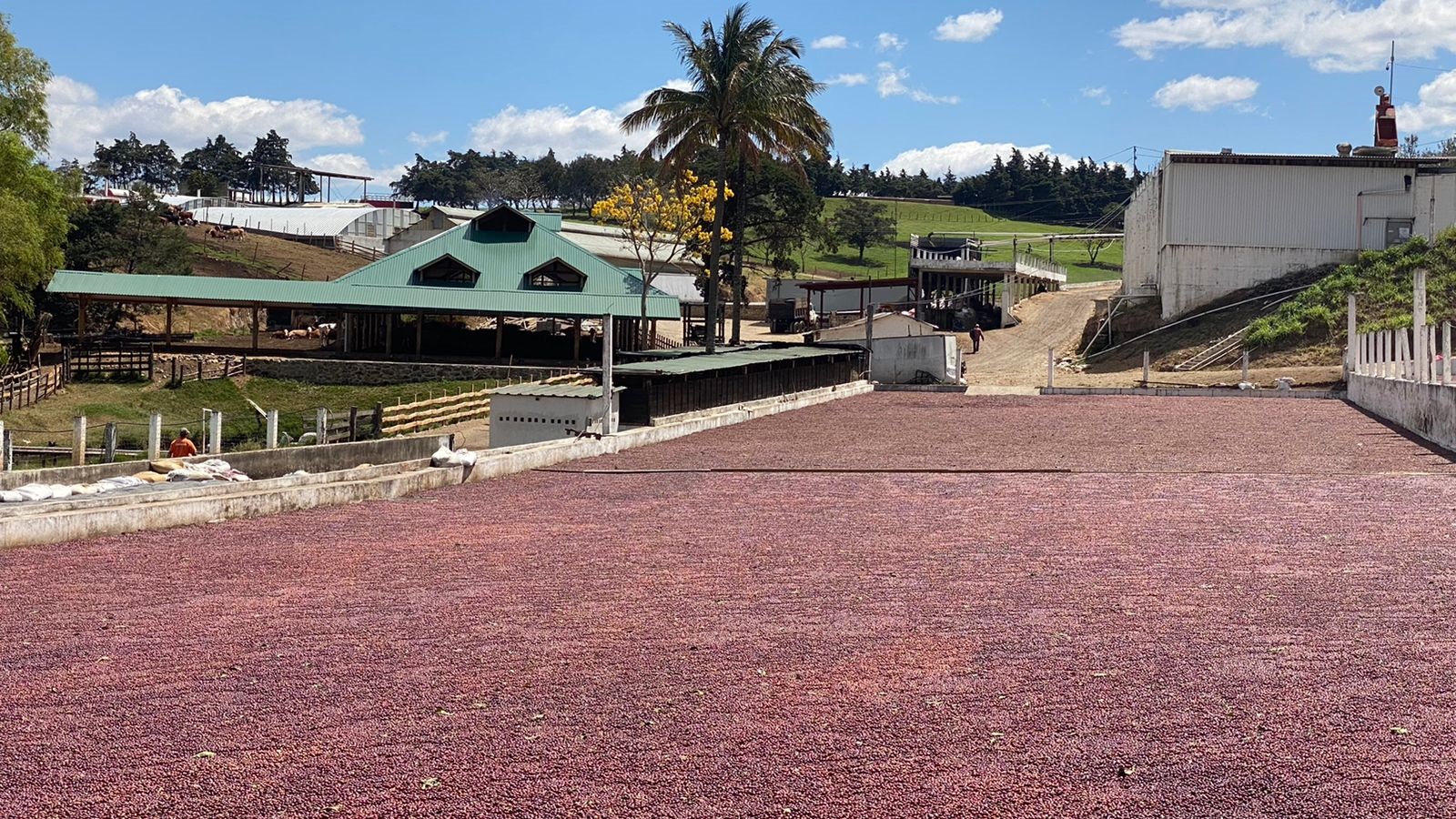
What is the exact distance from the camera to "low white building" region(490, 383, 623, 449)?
950 inches

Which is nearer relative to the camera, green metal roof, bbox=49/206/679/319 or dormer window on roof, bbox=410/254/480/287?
green metal roof, bbox=49/206/679/319

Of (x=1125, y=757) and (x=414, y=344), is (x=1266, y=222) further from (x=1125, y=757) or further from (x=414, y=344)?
(x=1125, y=757)

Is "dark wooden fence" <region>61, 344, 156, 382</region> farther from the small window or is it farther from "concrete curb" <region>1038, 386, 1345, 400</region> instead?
"concrete curb" <region>1038, 386, 1345, 400</region>

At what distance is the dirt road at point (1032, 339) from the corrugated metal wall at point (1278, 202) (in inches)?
273

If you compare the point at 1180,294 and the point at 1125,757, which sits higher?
the point at 1180,294

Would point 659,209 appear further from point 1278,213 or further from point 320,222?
point 320,222

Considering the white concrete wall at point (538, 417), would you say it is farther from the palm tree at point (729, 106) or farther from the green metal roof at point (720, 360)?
the palm tree at point (729, 106)

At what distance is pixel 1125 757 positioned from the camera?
20.7 ft

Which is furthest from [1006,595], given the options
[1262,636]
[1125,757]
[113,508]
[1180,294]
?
[1180,294]

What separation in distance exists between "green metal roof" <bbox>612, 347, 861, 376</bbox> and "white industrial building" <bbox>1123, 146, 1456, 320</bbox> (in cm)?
1686

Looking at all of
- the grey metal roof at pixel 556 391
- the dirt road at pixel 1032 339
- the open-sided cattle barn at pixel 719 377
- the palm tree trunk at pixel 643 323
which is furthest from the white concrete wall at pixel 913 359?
the grey metal roof at pixel 556 391

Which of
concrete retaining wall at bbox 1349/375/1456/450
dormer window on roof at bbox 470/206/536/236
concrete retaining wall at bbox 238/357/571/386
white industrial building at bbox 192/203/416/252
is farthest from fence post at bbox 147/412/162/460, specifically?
white industrial building at bbox 192/203/416/252

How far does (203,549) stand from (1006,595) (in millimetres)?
6859

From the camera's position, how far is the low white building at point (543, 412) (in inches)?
950
